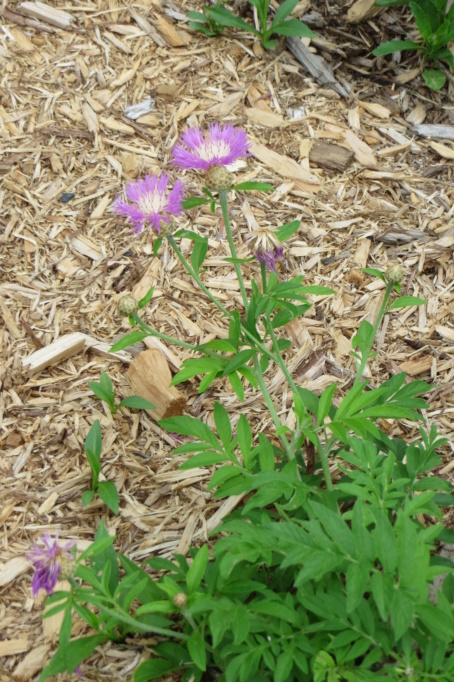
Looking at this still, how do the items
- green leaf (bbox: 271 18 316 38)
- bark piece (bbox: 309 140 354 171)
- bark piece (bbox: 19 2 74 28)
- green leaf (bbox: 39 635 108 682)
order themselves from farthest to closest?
bark piece (bbox: 19 2 74 28) → green leaf (bbox: 271 18 316 38) → bark piece (bbox: 309 140 354 171) → green leaf (bbox: 39 635 108 682)

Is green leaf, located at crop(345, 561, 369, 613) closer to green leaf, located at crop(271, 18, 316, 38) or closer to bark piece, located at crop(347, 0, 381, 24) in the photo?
green leaf, located at crop(271, 18, 316, 38)

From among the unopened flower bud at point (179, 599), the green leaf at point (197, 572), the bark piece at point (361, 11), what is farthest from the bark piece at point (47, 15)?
the unopened flower bud at point (179, 599)

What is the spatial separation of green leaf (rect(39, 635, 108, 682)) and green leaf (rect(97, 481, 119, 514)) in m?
0.56

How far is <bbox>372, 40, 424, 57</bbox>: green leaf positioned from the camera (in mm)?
4012

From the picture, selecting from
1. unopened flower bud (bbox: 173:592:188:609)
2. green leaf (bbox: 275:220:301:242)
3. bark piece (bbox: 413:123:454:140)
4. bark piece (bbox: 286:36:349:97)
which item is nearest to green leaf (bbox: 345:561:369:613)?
unopened flower bud (bbox: 173:592:188:609)

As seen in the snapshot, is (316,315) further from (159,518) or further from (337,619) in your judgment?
(337,619)

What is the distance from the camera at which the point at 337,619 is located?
178 cm

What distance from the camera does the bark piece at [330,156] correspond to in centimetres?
376

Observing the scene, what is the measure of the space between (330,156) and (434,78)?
0.76 metres

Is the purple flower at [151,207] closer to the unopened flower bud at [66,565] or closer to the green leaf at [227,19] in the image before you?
the unopened flower bud at [66,565]

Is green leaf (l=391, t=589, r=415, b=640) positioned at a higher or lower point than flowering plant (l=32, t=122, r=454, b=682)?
higher

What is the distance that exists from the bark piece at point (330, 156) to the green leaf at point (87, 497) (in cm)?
200

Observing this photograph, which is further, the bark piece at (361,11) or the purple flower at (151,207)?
the bark piece at (361,11)

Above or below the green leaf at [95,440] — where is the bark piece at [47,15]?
above
